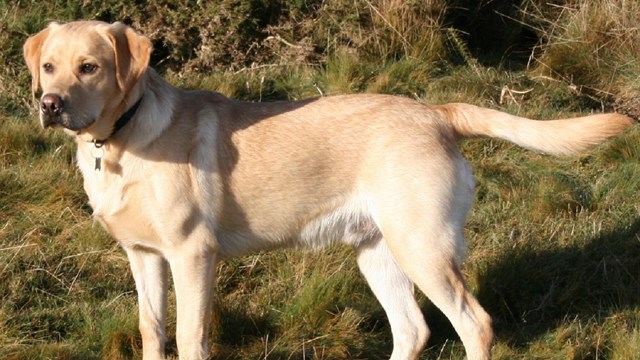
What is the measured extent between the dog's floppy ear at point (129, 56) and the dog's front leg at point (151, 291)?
902mm

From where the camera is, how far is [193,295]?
4.56m

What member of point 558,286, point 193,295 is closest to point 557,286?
point 558,286

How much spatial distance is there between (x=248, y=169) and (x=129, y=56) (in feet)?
2.53

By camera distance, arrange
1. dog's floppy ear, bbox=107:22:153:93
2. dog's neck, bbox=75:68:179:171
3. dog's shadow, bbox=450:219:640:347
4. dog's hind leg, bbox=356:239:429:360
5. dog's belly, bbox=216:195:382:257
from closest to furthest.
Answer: dog's floppy ear, bbox=107:22:153:93
dog's neck, bbox=75:68:179:171
dog's belly, bbox=216:195:382:257
dog's hind leg, bbox=356:239:429:360
dog's shadow, bbox=450:219:640:347

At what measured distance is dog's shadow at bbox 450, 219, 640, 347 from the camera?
5.39 meters

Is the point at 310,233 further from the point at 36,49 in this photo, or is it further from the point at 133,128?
the point at 36,49

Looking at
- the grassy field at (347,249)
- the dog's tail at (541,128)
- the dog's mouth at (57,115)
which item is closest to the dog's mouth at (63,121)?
the dog's mouth at (57,115)

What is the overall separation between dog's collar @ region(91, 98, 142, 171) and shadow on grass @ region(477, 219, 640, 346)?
7.15 ft

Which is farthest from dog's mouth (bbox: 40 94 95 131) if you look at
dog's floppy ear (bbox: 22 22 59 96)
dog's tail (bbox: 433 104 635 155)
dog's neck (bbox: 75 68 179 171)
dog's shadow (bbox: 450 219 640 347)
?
dog's shadow (bbox: 450 219 640 347)

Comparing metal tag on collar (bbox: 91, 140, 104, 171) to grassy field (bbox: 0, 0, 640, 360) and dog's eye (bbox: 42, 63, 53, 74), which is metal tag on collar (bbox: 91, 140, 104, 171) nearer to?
dog's eye (bbox: 42, 63, 53, 74)

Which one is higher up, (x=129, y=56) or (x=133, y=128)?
(x=129, y=56)

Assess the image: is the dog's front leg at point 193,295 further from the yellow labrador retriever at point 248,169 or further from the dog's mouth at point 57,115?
the dog's mouth at point 57,115

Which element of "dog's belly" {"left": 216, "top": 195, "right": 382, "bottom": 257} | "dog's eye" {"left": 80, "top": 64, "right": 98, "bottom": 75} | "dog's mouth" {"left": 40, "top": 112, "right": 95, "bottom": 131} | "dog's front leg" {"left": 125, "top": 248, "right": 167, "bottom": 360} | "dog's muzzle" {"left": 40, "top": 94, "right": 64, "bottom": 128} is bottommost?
"dog's front leg" {"left": 125, "top": 248, "right": 167, "bottom": 360}

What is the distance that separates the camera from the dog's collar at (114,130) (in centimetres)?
456
